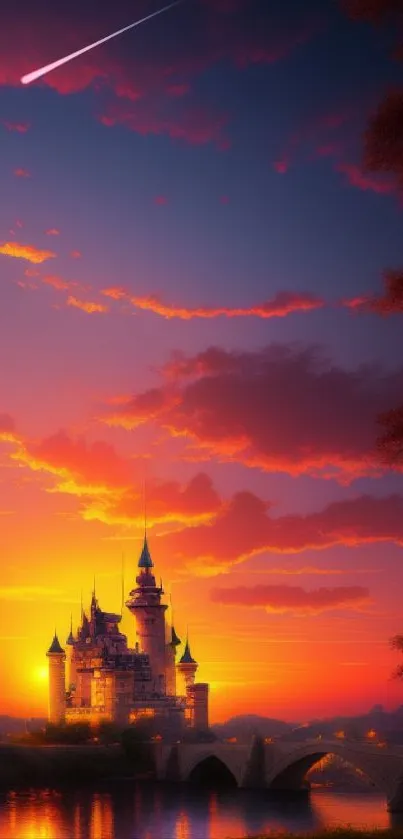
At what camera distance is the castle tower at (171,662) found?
18425 centimetres

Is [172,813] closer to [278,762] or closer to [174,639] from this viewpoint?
[278,762]

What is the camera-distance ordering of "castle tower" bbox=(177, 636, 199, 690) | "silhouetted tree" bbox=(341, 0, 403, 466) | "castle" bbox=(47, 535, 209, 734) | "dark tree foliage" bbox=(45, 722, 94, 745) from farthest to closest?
"castle tower" bbox=(177, 636, 199, 690)
"castle" bbox=(47, 535, 209, 734)
"dark tree foliage" bbox=(45, 722, 94, 745)
"silhouetted tree" bbox=(341, 0, 403, 466)

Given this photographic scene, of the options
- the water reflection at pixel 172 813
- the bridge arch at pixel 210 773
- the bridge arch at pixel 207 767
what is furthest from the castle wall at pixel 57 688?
the water reflection at pixel 172 813

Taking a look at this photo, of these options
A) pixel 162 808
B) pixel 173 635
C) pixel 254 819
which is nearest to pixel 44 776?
pixel 162 808

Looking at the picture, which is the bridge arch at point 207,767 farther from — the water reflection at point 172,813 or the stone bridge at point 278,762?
the water reflection at point 172,813

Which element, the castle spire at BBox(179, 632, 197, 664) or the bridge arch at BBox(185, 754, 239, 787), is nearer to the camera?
the bridge arch at BBox(185, 754, 239, 787)

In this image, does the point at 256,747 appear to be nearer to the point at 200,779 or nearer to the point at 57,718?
the point at 200,779

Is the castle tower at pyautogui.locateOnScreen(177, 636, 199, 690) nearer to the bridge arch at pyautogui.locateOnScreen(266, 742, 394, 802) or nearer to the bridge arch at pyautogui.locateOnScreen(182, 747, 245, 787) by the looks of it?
the bridge arch at pyautogui.locateOnScreen(182, 747, 245, 787)

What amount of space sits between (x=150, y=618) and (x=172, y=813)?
8415 cm

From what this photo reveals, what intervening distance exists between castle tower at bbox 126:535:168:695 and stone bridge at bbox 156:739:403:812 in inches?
1348

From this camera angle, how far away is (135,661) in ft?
595

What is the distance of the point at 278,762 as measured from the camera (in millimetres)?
125375

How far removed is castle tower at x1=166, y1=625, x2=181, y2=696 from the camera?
184m

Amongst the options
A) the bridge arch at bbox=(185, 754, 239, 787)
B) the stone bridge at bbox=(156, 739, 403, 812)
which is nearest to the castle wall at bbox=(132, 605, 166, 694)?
the stone bridge at bbox=(156, 739, 403, 812)
